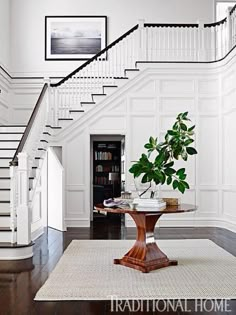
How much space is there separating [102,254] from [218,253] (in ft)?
5.01

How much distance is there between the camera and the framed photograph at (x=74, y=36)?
33.5ft

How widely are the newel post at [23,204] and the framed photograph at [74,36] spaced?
207 inches

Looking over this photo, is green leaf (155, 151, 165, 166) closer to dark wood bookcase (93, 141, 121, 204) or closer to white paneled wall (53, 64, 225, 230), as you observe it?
white paneled wall (53, 64, 225, 230)

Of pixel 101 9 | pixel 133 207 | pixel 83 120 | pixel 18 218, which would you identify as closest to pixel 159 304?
pixel 133 207

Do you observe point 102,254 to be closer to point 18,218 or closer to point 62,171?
point 18,218

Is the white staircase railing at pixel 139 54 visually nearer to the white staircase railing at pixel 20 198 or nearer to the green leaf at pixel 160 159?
the white staircase railing at pixel 20 198

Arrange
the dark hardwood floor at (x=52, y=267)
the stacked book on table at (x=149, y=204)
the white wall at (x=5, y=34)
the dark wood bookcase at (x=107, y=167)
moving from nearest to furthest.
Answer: the dark hardwood floor at (x=52, y=267) → the stacked book on table at (x=149, y=204) → the white wall at (x=5, y=34) → the dark wood bookcase at (x=107, y=167)

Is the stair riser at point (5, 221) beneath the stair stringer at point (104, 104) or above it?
beneath

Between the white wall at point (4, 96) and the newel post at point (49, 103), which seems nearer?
the newel post at point (49, 103)

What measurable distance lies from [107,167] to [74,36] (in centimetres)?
Result: 336

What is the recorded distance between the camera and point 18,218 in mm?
5590

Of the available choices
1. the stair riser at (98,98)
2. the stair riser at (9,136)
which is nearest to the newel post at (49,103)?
the stair riser at (9,136)

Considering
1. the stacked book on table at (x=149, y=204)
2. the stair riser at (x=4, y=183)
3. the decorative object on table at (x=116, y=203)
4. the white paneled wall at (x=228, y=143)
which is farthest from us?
the white paneled wall at (x=228, y=143)

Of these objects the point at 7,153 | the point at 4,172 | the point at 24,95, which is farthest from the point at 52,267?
Result: the point at 24,95
